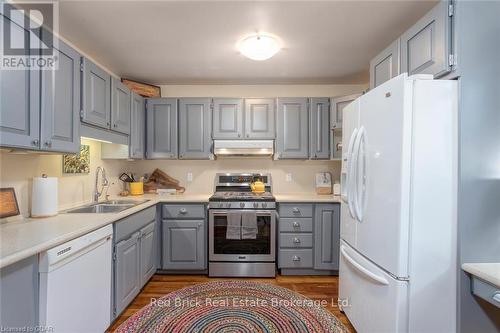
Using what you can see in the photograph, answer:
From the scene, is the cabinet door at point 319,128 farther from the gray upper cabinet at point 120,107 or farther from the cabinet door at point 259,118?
the gray upper cabinet at point 120,107

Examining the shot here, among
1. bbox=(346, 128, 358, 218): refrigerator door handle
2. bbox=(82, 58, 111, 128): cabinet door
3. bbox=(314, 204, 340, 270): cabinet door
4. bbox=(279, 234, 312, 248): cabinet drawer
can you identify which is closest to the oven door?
bbox=(279, 234, 312, 248): cabinet drawer

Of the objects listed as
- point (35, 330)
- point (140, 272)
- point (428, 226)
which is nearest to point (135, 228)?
point (140, 272)

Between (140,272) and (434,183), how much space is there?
2.49 m

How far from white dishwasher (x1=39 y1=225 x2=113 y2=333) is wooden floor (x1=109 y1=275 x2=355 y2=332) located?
1.81 ft

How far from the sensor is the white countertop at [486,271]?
1167 millimetres

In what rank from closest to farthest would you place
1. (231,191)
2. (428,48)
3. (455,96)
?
1. (455,96)
2. (428,48)
3. (231,191)

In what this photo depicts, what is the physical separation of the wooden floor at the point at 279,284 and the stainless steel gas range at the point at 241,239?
17 cm

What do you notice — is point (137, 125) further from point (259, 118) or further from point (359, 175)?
point (359, 175)

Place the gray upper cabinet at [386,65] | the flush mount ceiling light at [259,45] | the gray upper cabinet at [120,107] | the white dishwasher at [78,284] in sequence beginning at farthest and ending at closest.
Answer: the gray upper cabinet at [120,107] → the flush mount ceiling light at [259,45] → the gray upper cabinet at [386,65] → the white dishwasher at [78,284]

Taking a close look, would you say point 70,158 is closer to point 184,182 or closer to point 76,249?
point 76,249

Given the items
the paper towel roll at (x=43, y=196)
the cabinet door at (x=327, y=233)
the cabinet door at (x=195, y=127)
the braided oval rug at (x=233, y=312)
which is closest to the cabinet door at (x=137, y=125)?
the cabinet door at (x=195, y=127)

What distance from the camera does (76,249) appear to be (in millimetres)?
1445

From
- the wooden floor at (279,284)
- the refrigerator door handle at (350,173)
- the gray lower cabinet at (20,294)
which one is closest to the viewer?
the gray lower cabinet at (20,294)

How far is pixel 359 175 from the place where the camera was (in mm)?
1698
